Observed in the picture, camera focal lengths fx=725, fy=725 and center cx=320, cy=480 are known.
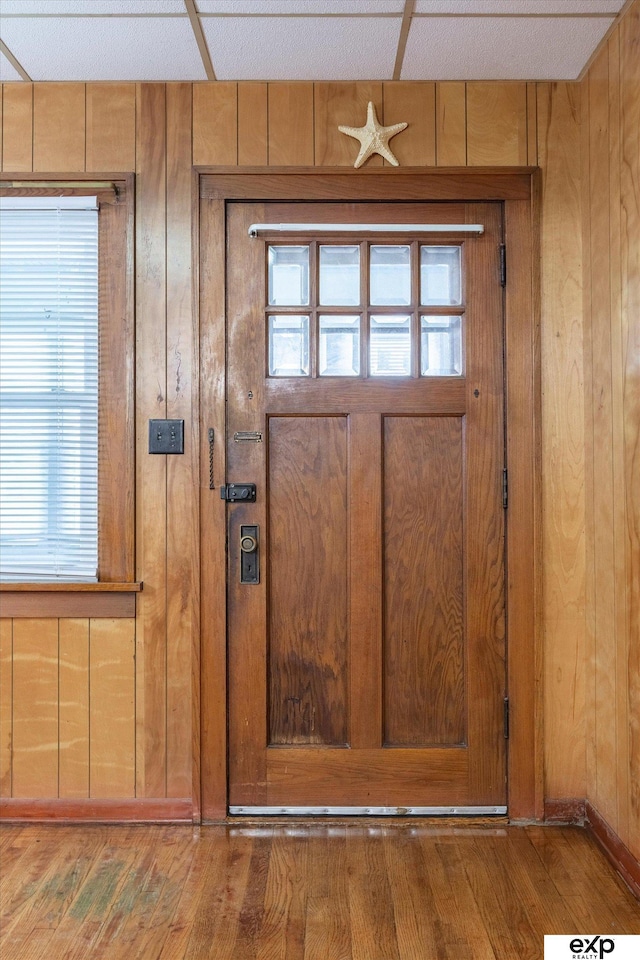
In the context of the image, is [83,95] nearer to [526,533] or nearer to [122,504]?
[122,504]

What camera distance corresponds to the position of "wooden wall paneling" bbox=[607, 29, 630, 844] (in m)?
2.17

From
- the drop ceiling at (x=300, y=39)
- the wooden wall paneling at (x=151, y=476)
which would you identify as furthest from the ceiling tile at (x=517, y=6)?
the wooden wall paneling at (x=151, y=476)

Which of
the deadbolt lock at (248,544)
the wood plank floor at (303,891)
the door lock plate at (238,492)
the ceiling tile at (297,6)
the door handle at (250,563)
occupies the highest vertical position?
the ceiling tile at (297,6)

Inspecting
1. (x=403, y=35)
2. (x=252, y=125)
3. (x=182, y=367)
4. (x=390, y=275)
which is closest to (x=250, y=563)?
(x=182, y=367)

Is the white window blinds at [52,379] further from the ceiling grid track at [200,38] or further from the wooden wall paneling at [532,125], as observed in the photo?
the wooden wall paneling at [532,125]

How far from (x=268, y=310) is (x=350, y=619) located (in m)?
1.11

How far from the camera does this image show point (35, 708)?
2.50m

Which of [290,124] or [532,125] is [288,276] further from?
[532,125]

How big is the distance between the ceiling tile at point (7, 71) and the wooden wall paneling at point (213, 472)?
74 centimetres

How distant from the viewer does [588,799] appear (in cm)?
245

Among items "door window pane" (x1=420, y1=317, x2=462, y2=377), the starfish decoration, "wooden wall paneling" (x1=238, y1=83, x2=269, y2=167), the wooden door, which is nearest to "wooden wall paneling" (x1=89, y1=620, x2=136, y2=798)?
the wooden door

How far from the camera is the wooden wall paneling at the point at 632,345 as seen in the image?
208cm

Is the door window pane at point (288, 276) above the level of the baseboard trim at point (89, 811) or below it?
above

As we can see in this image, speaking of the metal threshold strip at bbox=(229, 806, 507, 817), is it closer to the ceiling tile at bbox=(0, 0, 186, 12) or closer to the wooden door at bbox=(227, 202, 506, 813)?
the wooden door at bbox=(227, 202, 506, 813)
